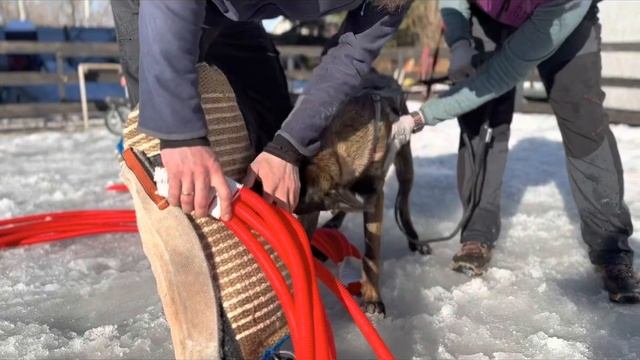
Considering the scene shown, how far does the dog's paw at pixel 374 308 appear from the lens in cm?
217

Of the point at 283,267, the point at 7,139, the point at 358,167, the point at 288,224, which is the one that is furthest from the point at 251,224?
the point at 7,139

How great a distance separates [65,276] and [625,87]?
7.31m

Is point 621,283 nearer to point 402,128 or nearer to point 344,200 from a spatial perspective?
point 402,128

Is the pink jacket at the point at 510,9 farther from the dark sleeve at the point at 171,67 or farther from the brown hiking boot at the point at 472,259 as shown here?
the dark sleeve at the point at 171,67

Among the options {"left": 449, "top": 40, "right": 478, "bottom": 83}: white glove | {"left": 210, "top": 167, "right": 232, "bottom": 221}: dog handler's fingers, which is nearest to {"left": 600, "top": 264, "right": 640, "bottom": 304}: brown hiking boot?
{"left": 449, "top": 40, "right": 478, "bottom": 83}: white glove

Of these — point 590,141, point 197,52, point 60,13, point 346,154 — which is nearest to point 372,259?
point 346,154

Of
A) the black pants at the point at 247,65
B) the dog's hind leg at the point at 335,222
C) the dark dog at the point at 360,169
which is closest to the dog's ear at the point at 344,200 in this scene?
the dark dog at the point at 360,169

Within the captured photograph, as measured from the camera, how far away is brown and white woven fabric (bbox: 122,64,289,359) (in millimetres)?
1265

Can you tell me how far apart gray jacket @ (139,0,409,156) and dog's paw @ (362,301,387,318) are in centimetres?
91

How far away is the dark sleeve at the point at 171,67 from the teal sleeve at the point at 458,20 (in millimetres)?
1797

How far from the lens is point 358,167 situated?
7.23ft

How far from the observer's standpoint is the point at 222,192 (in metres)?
1.22

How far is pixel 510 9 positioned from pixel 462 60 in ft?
1.00

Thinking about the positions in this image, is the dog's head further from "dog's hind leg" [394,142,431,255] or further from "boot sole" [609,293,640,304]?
"boot sole" [609,293,640,304]
